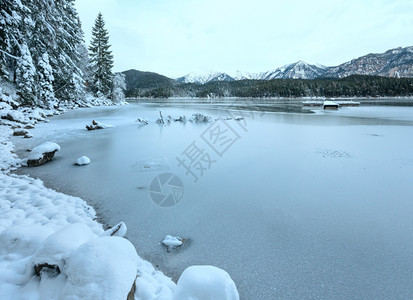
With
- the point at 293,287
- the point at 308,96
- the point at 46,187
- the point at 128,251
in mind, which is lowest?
the point at 293,287

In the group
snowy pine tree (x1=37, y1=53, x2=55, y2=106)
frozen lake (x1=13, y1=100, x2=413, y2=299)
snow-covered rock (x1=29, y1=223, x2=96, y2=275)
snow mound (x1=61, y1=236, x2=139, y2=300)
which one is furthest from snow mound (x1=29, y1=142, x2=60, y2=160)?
snowy pine tree (x1=37, y1=53, x2=55, y2=106)

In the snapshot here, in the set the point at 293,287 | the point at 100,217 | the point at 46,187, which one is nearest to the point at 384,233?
the point at 293,287

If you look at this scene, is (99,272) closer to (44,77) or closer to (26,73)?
(26,73)

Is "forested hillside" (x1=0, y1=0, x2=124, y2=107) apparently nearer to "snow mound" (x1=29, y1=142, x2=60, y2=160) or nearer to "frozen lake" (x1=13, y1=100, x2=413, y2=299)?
"snow mound" (x1=29, y1=142, x2=60, y2=160)

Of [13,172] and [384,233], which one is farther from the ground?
[13,172]

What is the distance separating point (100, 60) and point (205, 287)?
4809 cm

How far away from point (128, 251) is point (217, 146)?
319 inches

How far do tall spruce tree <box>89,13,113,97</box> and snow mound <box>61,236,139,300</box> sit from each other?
45865 millimetres

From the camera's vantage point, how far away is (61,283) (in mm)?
1920

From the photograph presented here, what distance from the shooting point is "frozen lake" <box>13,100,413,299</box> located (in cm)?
264

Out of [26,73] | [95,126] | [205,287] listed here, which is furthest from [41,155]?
[26,73]

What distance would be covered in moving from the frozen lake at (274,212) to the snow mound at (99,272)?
0.91 m

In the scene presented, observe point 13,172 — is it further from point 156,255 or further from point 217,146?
point 217,146

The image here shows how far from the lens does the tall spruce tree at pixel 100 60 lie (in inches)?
1606
